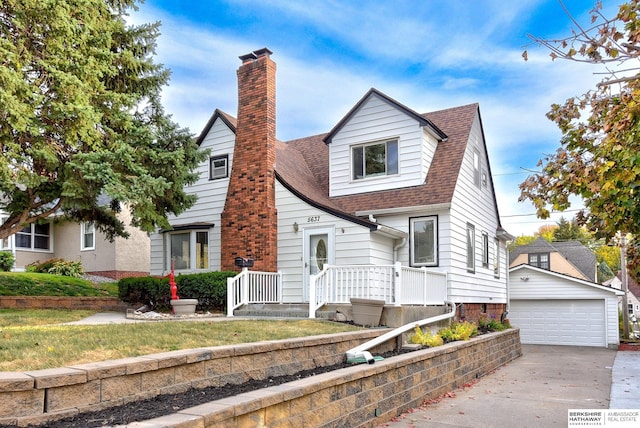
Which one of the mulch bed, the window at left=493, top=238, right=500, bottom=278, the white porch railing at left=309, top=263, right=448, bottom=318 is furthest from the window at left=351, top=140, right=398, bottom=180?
the mulch bed

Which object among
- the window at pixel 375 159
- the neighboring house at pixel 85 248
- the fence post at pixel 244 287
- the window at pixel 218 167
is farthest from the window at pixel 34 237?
the window at pixel 375 159

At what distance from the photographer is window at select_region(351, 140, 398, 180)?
1479 centimetres

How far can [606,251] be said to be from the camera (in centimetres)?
5797

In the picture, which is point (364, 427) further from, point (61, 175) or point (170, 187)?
point (61, 175)

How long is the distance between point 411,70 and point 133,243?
13.5m

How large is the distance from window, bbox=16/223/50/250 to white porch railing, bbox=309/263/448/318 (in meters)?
16.2

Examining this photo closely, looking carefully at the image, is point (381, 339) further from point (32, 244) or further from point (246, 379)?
point (32, 244)

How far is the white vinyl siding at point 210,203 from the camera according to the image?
14688 millimetres

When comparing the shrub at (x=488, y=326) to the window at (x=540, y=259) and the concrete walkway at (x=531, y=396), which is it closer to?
the concrete walkway at (x=531, y=396)

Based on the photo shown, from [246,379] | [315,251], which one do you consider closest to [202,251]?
[315,251]

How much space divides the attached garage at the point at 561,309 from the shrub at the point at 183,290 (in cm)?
1421

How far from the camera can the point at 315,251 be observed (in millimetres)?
13570

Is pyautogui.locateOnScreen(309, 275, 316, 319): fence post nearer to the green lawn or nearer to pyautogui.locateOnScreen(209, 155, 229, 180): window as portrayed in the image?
the green lawn

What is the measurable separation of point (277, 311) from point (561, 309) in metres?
15.3
